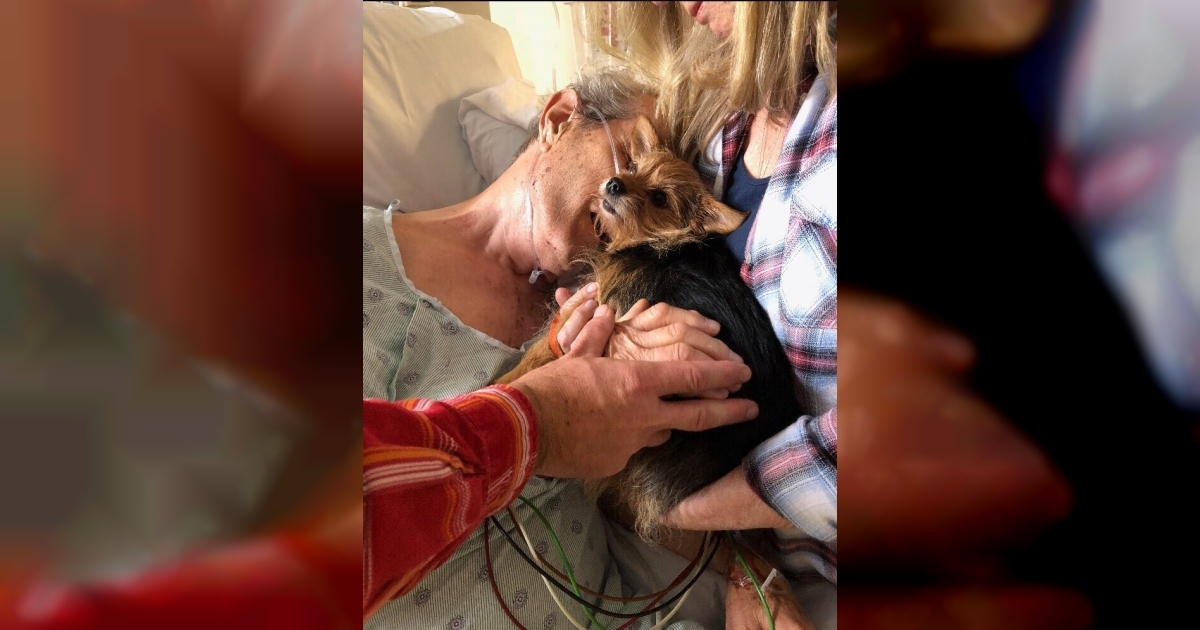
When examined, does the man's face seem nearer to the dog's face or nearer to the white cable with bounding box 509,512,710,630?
the dog's face

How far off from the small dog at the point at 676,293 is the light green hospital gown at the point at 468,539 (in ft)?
0.09

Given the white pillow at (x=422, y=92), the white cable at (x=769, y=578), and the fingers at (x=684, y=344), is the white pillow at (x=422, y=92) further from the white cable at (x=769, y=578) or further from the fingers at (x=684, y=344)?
the white cable at (x=769, y=578)

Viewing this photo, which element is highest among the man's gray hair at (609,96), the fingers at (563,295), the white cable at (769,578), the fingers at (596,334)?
the man's gray hair at (609,96)

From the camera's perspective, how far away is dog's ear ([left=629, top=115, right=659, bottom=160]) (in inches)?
18.0

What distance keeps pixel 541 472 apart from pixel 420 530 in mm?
97

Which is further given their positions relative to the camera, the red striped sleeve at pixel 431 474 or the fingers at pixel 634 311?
the fingers at pixel 634 311

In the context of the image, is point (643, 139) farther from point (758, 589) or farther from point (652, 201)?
point (758, 589)

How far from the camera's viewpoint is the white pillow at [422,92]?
0.43 meters

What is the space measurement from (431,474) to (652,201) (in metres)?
0.22

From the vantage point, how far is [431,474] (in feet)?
1.16
